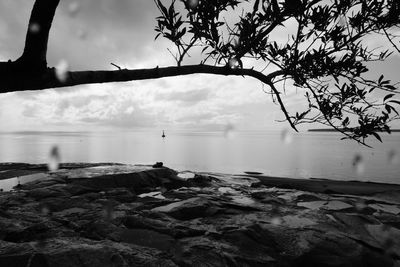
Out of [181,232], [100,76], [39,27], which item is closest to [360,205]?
[181,232]

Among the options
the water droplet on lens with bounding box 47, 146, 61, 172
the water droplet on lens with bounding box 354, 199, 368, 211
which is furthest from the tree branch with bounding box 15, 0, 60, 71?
the water droplet on lens with bounding box 47, 146, 61, 172

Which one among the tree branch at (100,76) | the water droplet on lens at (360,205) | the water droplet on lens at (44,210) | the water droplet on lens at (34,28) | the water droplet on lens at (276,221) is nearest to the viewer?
the water droplet on lens at (34,28)

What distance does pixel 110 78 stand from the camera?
361 centimetres

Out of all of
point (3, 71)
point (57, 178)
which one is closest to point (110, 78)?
point (3, 71)

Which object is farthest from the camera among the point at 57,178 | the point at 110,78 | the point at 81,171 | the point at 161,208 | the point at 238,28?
the point at 81,171

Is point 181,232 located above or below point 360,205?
above

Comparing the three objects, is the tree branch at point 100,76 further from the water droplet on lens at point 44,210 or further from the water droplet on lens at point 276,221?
the water droplet on lens at point 44,210

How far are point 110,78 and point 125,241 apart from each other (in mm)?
3974

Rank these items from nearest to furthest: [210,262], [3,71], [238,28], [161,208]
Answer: [3,71]
[238,28]
[210,262]
[161,208]

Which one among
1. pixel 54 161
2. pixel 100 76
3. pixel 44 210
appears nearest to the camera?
pixel 100 76

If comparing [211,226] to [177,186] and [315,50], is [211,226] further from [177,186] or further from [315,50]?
[177,186]

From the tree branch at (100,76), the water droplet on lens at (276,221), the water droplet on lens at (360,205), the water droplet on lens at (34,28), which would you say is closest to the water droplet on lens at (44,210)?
A: the water droplet on lens at (276,221)

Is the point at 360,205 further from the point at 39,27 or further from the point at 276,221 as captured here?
the point at 39,27

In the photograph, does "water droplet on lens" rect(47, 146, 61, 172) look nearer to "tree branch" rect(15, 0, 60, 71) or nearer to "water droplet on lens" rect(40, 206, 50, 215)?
"water droplet on lens" rect(40, 206, 50, 215)
